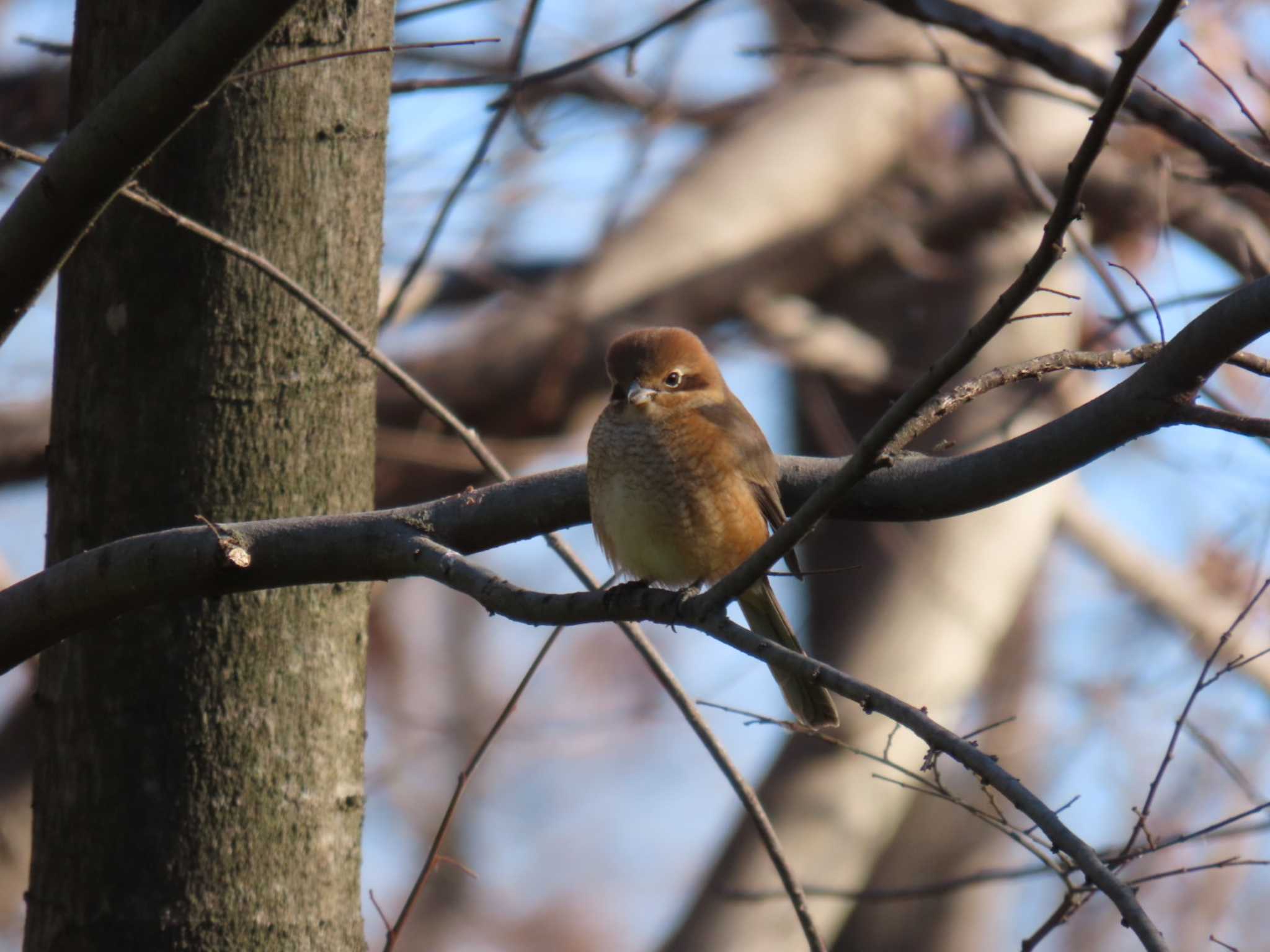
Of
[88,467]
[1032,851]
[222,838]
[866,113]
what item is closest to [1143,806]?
[1032,851]

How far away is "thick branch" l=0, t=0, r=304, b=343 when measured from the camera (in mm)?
2053

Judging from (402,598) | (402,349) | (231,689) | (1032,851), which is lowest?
(1032,851)

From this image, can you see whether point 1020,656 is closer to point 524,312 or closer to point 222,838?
point 524,312

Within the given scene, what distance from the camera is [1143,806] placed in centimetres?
275

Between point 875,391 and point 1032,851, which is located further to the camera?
point 875,391

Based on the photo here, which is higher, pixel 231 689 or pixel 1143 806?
pixel 231 689

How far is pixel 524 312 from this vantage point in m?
7.59

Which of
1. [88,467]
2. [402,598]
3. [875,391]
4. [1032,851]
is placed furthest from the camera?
[402,598]

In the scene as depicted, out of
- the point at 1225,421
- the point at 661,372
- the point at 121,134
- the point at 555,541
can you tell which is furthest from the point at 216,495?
the point at 1225,421

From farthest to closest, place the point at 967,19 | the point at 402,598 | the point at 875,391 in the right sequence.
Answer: the point at 402,598, the point at 875,391, the point at 967,19

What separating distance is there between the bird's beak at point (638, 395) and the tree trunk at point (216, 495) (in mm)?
995

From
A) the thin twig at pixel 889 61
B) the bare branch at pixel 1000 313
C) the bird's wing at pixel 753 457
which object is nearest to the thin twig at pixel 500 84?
the thin twig at pixel 889 61

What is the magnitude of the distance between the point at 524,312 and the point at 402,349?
738mm

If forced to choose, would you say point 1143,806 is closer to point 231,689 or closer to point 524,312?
point 231,689
